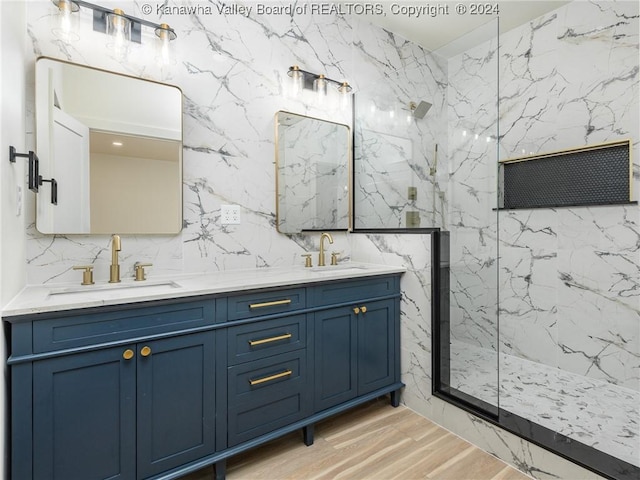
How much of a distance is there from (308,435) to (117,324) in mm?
1146

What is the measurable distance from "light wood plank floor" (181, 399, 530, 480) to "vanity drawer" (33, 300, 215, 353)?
0.78 meters

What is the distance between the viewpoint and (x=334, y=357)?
1.98 meters

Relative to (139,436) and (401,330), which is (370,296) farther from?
(139,436)

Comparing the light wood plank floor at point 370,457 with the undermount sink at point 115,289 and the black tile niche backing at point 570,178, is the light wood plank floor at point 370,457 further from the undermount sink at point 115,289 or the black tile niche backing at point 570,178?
the black tile niche backing at point 570,178

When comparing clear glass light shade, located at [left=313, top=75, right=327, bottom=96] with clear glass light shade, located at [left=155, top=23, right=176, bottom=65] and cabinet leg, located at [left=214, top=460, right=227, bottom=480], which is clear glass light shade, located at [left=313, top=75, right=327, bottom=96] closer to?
clear glass light shade, located at [left=155, top=23, right=176, bottom=65]

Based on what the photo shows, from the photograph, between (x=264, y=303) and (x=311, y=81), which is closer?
(x=264, y=303)

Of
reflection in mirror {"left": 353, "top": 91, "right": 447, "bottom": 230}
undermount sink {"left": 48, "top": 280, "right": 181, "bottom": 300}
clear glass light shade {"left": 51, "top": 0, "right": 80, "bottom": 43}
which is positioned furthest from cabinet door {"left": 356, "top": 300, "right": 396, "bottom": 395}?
clear glass light shade {"left": 51, "top": 0, "right": 80, "bottom": 43}

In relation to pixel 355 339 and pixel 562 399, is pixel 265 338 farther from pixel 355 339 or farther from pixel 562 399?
pixel 562 399

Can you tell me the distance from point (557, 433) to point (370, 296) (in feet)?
3.70

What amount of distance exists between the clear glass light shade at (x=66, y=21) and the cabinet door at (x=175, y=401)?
5.02 ft

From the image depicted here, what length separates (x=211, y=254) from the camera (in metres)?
2.10

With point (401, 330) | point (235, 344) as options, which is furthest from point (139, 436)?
point (401, 330)

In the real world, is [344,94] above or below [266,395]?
above

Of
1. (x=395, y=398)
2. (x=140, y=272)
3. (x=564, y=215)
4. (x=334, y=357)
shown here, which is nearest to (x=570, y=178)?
(x=564, y=215)
